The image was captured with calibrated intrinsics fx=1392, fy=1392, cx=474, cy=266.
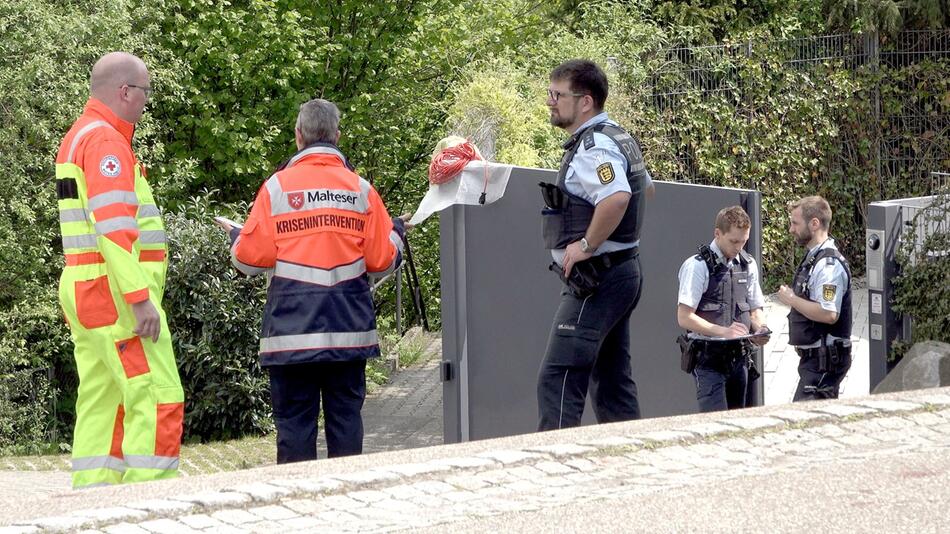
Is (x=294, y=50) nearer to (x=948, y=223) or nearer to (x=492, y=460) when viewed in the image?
(x=948, y=223)

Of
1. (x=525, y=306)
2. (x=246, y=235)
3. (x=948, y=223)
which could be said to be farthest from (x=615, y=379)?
(x=948, y=223)

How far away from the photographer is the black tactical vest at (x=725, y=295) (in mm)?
7355

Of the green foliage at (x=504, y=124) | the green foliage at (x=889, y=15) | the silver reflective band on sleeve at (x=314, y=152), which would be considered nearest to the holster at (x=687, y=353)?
the silver reflective band on sleeve at (x=314, y=152)

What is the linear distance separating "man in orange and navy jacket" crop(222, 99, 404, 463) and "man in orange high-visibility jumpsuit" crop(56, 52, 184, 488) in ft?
1.56

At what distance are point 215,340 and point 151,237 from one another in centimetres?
509

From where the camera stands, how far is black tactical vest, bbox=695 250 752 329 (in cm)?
736

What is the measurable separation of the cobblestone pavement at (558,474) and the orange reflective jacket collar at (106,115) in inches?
66.5

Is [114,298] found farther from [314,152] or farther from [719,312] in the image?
[719,312]

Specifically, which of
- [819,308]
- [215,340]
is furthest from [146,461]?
[215,340]

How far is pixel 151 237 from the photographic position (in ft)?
19.7

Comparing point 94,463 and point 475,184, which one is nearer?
point 94,463

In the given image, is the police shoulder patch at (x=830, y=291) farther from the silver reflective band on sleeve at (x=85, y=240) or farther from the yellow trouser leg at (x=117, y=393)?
the silver reflective band on sleeve at (x=85, y=240)

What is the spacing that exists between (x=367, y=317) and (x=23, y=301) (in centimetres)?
795

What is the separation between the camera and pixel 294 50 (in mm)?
16641
